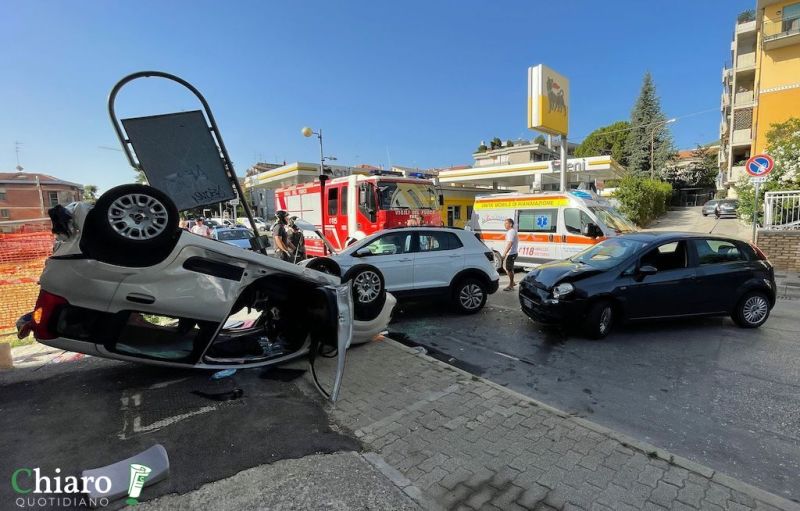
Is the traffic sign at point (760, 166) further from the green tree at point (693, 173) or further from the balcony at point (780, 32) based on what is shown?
the green tree at point (693, 173)

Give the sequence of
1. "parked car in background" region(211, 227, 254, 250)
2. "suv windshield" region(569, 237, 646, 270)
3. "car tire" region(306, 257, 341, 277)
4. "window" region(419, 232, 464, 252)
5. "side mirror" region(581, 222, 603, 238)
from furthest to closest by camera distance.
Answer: "parked car in background" region(211, 227, 254, 250)
"side mirror" region(581, 222, 603, 238)
"window" region(419, 232, 464, 252)
"suv windshield" region(569, 237, 646, 270)
"car tire" region(306, 257, 341, 277)

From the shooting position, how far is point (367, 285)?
5.56 metres

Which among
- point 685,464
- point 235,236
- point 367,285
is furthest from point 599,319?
point 235,236

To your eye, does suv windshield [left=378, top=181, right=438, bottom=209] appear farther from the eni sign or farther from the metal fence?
the metal fence

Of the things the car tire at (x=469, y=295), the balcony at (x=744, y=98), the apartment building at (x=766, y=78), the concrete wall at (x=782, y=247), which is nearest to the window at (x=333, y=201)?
the car tire at (x=469, y=295)

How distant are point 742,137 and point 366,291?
41.5 metres

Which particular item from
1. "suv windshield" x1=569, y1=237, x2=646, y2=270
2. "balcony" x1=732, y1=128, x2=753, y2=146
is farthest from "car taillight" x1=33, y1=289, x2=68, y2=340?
"balcony" x1=732, y1=128, x2=753, y2=146

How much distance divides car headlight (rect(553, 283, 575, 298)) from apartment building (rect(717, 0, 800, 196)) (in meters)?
29.9

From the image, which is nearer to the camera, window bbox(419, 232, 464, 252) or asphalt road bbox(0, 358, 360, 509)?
asphalt road bbox(0, 358, 360, 509)

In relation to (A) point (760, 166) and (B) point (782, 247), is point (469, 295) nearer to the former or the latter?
(A) point (760, 166)

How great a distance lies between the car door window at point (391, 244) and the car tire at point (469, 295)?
45.8 inches

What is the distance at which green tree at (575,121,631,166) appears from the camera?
53028 mm

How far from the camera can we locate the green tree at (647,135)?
46.6m

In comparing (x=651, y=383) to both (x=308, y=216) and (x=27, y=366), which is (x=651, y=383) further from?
(x=308, y=216)
